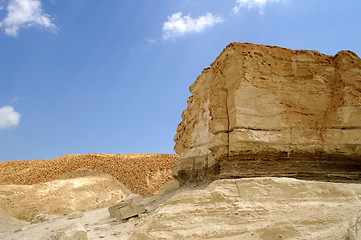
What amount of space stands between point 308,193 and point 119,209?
222 inches

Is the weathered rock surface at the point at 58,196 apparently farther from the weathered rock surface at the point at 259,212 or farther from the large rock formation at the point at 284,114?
the weathered rock surface at the point at 259,212

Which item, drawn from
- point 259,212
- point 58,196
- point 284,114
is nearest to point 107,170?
point 58,196

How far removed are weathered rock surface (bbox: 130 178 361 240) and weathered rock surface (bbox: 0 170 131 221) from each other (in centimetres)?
1334

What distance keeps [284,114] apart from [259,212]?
3.09 meters

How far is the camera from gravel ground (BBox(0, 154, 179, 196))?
2223cm

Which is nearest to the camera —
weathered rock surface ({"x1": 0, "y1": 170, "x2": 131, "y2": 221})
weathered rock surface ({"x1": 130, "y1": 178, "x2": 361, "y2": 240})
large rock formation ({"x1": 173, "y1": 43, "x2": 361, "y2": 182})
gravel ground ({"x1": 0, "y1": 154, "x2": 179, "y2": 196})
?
weathered rock surface ({"x1": 130, "y1": 178, "x2": 361, "y2": 240})

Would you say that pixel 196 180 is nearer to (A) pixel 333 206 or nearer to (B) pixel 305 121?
(B) pixel 305 121

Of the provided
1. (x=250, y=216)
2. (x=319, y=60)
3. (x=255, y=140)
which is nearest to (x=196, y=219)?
(x=250, y=216)

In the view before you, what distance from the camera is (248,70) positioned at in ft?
22.1

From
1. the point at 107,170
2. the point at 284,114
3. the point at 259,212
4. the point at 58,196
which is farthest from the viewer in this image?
the point at 107,170

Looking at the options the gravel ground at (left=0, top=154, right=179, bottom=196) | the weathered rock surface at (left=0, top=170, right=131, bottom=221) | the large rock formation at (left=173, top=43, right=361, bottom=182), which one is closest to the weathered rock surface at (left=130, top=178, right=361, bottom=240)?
the large rock formation at (left=173, top=43, right=361, bottom=182)

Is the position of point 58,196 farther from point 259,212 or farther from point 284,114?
point 259,212

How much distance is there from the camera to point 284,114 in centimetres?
667

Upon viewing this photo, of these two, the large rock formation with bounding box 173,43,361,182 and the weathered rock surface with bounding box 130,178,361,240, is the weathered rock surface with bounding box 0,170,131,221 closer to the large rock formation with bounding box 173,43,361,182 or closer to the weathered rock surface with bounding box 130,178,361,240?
the large rock formation with bounding box 173,43,361,182
